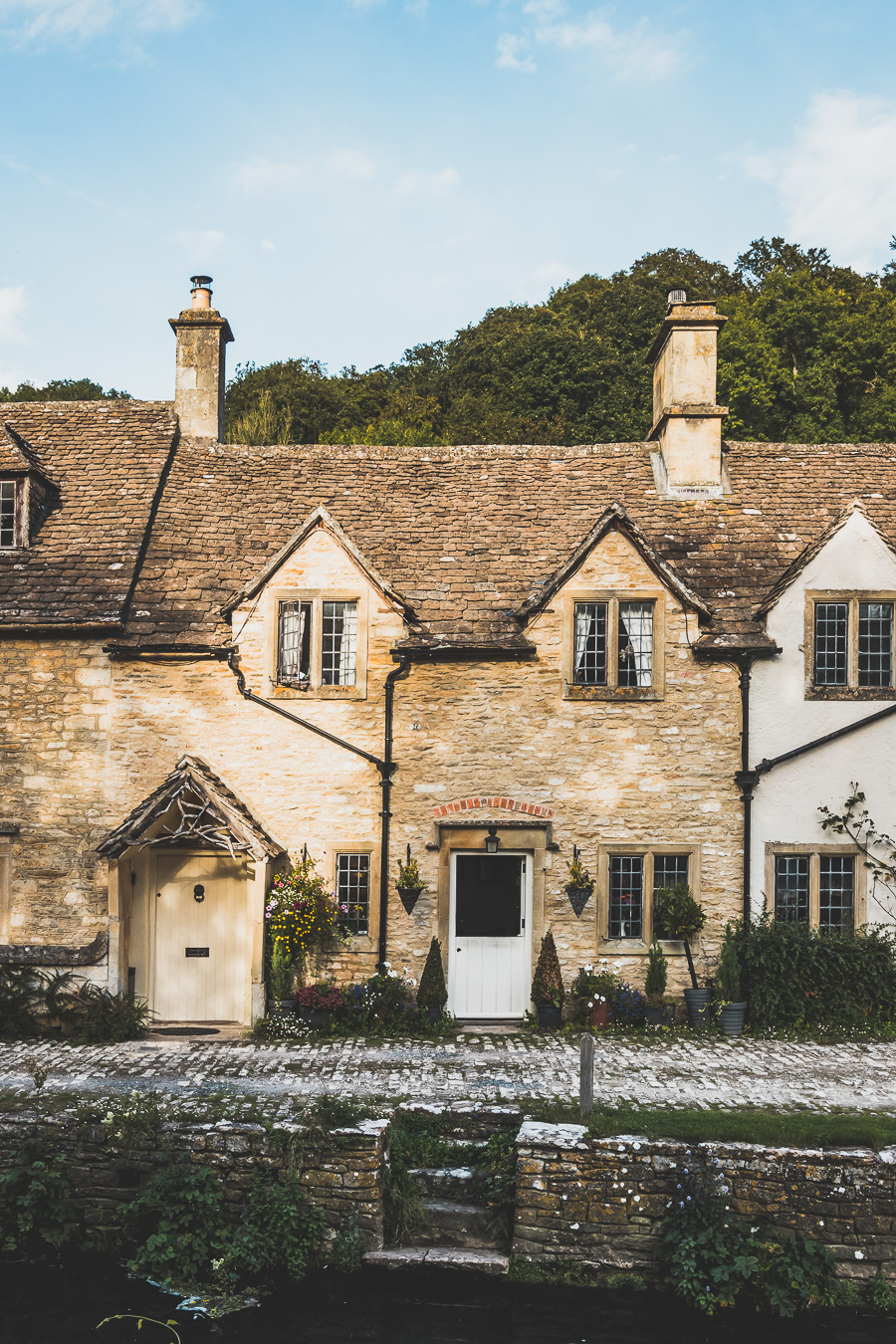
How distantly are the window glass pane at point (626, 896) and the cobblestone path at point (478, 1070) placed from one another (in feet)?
6.46

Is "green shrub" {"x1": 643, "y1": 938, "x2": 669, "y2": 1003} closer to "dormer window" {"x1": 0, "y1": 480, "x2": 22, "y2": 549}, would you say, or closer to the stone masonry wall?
the stone masonry wall

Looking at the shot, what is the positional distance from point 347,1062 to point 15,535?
10.3 meters

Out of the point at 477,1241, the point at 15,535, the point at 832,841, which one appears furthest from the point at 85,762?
the point at 832,841

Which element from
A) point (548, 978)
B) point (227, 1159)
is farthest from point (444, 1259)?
point (548, 978)

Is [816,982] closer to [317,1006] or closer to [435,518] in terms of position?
[317,1006]

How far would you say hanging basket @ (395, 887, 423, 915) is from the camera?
15258 millimetres

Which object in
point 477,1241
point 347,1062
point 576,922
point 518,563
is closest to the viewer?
point 477,1241

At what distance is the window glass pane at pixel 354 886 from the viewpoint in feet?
51.2

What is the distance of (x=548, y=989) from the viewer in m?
15.1

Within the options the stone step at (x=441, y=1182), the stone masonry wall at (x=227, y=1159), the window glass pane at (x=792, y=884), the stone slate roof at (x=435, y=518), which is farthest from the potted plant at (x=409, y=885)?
the window glass pane at (x=792, y=884)

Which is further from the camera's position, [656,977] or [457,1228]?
[656,977]

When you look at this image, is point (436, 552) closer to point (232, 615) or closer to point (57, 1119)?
point (232, 615)

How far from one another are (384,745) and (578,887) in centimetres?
367

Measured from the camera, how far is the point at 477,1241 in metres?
10.1
